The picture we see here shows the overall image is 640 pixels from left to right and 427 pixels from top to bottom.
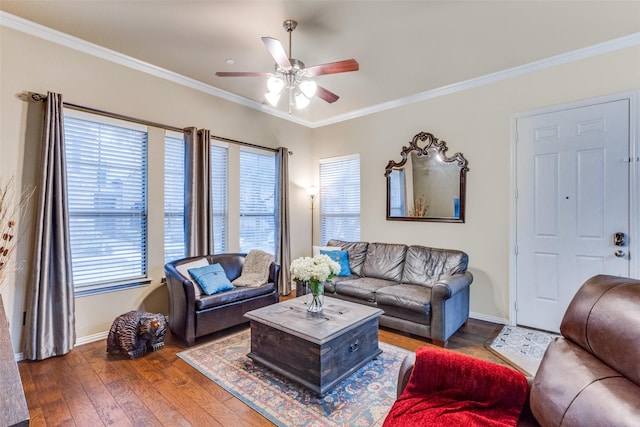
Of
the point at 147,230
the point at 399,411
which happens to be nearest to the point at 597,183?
the point at 399,411

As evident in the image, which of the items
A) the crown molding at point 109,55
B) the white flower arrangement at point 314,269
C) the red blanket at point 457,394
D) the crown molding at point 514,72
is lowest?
the red blanket at point 457,394

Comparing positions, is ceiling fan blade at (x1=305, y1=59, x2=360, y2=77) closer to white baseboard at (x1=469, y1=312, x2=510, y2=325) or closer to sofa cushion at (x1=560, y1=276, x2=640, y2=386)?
sofa cushion at (x1=560, y1=276, x2=640, y2=386)

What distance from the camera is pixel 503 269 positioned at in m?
3.67

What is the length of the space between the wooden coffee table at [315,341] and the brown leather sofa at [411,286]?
0.63m

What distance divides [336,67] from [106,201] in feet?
9.14

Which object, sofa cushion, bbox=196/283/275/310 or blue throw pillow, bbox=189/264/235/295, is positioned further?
blue throw pillow, bbox=189/264/235/295

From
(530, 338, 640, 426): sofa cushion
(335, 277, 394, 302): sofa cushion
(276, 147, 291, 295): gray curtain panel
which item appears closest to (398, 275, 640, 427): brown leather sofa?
(530, 338, 640, 426): sofa cushion

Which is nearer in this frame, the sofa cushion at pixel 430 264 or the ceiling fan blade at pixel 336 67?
the ceiling fan blade at pixel 336 67

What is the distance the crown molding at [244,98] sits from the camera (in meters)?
2.85

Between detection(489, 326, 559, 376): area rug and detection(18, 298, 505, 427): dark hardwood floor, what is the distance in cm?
16

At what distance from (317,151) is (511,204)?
328 centimetres

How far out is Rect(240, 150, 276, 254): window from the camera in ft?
15.2

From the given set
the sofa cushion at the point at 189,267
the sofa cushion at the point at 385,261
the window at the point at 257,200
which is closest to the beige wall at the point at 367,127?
the window at the point at 257,200

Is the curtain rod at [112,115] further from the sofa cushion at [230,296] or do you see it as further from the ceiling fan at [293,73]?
the sofa cushion at [230,296]
